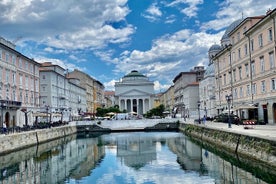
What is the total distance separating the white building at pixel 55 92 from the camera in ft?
239

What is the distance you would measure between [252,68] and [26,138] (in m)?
30.7

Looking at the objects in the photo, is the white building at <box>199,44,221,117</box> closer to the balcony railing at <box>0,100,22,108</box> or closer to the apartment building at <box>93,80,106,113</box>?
the balcony railing at <box>0,100,22,108</box>

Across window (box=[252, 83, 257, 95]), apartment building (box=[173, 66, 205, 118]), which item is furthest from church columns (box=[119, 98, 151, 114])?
window (box=[252, 83, 257, 95])

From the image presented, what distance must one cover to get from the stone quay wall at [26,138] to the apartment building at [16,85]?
12.3ft

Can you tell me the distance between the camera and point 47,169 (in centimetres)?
2619

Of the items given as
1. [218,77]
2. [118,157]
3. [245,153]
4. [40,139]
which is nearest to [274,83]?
[245,153]

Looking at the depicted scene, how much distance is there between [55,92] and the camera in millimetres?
76875

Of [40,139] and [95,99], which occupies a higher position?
[95,99]

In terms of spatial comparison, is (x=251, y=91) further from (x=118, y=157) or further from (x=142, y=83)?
(x=142, y=83)

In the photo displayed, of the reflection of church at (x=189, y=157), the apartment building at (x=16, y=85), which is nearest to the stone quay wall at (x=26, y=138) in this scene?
the apartment building at (x=16, y=85)

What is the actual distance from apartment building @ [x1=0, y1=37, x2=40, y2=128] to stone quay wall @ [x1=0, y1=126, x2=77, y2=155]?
3751 mm

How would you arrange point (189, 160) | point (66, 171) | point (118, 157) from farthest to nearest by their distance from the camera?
point (118, 157)
point (189, 160)
point (66, 171)

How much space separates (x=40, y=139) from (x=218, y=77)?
3590 centimetres

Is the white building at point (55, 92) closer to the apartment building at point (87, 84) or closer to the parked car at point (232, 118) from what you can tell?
the apartment building at point (87, 84)
